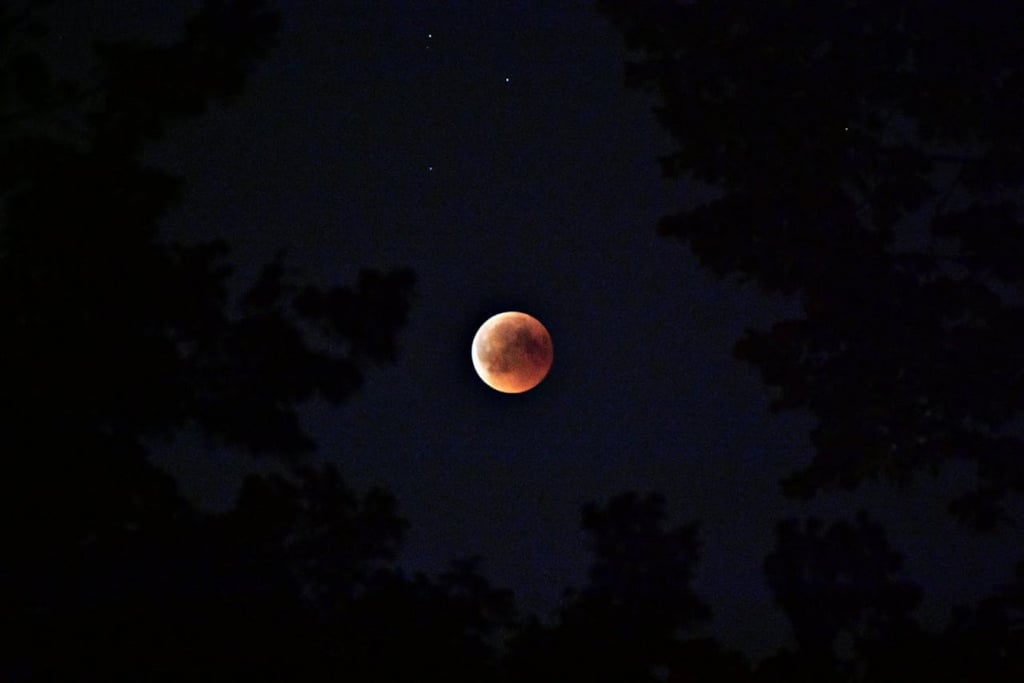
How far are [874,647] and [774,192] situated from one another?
3293 millimetres

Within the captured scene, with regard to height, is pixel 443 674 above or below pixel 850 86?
below

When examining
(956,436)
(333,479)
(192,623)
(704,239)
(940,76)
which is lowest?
(192,623)

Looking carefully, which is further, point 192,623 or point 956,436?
point 956,436

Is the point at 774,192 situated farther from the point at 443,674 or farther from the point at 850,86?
the point at 443,674

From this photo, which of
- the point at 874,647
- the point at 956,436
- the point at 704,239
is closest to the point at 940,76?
the point at 704,239

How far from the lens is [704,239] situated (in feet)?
22.9

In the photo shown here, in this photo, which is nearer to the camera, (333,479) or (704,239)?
(333,479)

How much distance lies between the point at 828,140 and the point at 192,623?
5157 millimetres

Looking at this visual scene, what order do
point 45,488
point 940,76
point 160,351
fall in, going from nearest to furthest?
point 45,488 → point 160,351 → point 940,76

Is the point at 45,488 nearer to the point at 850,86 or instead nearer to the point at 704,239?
the point at 704,239

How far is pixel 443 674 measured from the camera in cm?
623

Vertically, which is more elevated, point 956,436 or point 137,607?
point 956,436

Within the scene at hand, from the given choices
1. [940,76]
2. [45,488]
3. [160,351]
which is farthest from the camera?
[940,76]

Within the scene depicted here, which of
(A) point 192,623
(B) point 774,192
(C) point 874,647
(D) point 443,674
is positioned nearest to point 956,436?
Answer: (C) point 874,647
